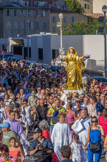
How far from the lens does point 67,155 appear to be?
1065 centimetres

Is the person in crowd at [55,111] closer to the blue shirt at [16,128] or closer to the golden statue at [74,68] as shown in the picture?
the blue shirt at [16,128]

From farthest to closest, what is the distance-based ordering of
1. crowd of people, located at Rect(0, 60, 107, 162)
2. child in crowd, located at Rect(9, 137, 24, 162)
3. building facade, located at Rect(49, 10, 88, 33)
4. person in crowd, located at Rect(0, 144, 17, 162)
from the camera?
1. building facade, located at Rect(49, 10, 88, 33)
2. crowd of people, located at Rect(0, 60, 107, 162)
3. child in crowd, located at Rect(9, 137, 24, 162)
4. person in crowd, located at Rect(0, 144, 17, 162)

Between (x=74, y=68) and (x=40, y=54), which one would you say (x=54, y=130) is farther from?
(x=40, y=54)

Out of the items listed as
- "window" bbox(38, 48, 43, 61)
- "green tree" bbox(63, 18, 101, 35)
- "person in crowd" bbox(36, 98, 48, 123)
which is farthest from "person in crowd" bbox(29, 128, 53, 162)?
"green tree" bbox(63, 18, 101, 35)

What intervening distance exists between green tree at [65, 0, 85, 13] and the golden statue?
4497 inches

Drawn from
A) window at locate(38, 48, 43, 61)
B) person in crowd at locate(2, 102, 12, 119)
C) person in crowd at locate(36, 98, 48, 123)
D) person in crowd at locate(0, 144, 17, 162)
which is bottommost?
window at locate(38, 48, 43, 61)

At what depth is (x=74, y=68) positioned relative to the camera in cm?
2778

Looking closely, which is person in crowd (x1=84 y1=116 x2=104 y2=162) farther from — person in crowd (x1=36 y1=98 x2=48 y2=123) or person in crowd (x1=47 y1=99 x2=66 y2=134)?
person in crowd (x1=36 y1=98 x2=48 y2=123)

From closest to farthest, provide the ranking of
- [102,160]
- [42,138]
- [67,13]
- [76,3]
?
1. [42,138]
2. [102,160]
3. [67,13]
4. [76,3]

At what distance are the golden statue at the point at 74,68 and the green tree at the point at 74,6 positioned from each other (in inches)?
4497

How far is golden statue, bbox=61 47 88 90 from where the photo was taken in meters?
27.2

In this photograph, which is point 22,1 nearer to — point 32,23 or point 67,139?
point 32,23

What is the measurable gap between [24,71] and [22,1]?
103 meters

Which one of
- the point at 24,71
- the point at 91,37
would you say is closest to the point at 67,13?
the point at 91,37
